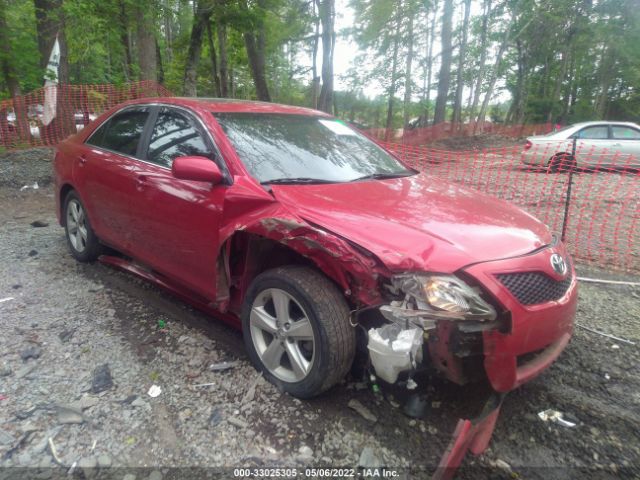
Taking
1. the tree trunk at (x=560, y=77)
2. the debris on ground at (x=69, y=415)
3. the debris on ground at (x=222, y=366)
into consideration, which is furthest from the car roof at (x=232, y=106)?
the tree trunk at (x=560, y=77)

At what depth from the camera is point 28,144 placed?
10922mm

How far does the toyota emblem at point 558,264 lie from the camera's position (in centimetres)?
229

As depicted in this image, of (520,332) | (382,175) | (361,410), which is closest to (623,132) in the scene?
(382,175)

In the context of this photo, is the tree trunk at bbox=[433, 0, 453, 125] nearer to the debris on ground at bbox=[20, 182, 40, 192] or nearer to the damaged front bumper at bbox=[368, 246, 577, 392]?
the debris on ground at bbox=[20, 182, 40, 192]

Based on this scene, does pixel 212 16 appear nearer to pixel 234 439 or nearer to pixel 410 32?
pixel 234 439

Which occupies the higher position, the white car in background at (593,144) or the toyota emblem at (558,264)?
the white car in background at (593,144)

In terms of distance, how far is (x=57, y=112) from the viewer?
1102 centimetres

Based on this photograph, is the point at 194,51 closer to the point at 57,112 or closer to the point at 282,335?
the point at 57,112

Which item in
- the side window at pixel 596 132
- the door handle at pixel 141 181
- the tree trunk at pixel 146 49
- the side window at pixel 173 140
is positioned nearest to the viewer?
the side window at pixel 173 140

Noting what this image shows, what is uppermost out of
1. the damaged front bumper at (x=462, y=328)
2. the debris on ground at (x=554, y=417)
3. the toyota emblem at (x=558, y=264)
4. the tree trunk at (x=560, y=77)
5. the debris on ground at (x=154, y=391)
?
the tree trunk at (x=560, y=77)

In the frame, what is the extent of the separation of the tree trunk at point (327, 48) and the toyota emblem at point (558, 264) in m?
12.4

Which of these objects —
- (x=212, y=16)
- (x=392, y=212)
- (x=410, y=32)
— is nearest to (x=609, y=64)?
(x=410, y=32)

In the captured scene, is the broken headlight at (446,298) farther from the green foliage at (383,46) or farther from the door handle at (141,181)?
the green foliage at (383,46)

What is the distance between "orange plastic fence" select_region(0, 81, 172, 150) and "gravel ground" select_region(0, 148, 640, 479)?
30.7ft
